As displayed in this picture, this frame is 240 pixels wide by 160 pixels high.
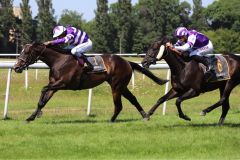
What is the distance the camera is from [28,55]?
12281 mm

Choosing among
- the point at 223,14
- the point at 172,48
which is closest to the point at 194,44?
the point at 172,48

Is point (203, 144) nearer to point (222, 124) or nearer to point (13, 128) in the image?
point (222, 124)

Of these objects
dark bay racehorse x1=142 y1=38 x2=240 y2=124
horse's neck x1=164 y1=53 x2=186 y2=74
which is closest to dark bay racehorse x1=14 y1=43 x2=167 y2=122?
dark bay racehorse x1=142 y1=38 x2=240 y2=124

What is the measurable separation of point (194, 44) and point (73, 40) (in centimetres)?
263

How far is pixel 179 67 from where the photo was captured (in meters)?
11.7

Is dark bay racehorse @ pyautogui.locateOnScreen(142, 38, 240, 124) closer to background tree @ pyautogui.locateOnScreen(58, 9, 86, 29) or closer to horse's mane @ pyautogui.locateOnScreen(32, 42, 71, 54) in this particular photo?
horse's mane @ pyautogui.locateOnScreen(32, 42, 71, 54)

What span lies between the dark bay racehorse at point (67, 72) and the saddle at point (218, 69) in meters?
1.66

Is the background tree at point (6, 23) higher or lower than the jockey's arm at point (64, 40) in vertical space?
lower

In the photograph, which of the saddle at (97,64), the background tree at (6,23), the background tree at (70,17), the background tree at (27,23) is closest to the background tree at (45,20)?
the background tree at (27,23)

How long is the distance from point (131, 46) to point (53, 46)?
222 feet

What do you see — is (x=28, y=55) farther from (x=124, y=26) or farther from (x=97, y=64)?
(x=124, y=26)

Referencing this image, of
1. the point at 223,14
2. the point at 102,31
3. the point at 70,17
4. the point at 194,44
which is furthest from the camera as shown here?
the point at 70,17

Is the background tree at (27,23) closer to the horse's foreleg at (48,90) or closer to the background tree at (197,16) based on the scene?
the background tree at (197,16)

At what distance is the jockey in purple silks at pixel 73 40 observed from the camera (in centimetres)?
1242
